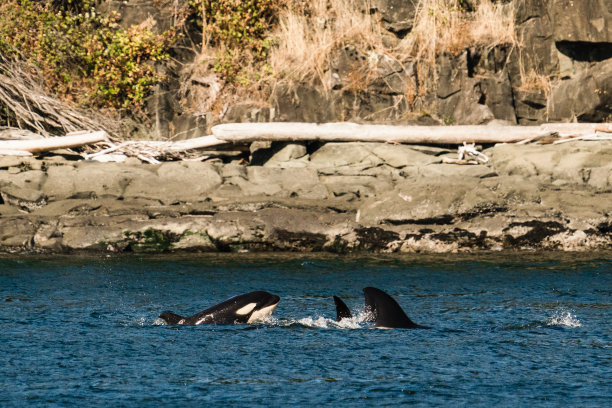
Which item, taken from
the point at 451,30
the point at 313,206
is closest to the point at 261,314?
the point at 313,206

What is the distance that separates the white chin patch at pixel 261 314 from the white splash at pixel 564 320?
2487mm

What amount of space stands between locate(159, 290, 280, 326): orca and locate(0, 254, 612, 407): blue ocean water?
82 mm

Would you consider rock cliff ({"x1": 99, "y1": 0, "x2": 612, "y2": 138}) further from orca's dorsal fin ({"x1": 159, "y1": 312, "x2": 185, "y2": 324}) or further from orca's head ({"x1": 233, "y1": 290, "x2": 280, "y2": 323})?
orca's dorsal fin ({"x1": 159, "y1": 312, "x2": 185, "y2": 324})

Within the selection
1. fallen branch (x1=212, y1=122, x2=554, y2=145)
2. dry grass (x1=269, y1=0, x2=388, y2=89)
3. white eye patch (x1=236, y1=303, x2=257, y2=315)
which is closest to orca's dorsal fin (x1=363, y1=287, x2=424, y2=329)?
white eye patch (x1=236, y1=303, x2=257, y2=315)

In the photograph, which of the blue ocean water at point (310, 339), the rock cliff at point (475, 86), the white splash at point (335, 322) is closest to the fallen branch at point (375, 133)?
the rock cliff at point (475, 86)

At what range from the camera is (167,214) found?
42.7ft

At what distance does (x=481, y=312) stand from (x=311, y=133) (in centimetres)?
773

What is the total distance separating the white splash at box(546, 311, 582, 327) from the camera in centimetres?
798

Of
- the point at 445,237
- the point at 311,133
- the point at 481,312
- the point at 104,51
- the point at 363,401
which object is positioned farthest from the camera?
the point at 104,51

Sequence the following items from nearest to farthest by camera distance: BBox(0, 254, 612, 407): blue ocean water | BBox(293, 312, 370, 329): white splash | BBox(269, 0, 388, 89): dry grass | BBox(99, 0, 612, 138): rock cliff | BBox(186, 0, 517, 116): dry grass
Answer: BBox(0, 254, 612, 407): blue ocean water < BBox(293, 312, 370, 329): white splash < BBox(99, 0, 612, 138): rock cliff < BBox(186, 0, 517, 116): dry grass < BBox(269, 0, 388, 89): dry grass

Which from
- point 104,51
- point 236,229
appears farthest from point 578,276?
point 104,51

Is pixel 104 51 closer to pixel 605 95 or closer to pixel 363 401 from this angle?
pixel 605 95

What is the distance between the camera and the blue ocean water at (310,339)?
5.86 meters

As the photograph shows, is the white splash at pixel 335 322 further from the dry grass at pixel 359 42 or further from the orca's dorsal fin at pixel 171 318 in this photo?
the dry grass at pixel 359 42
